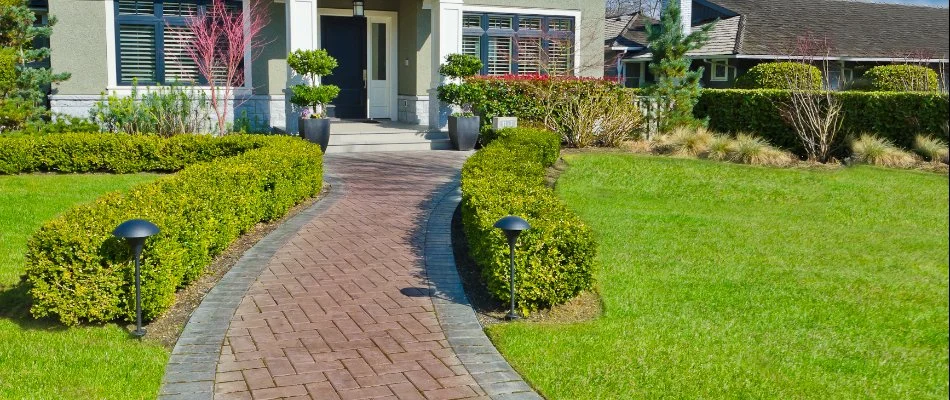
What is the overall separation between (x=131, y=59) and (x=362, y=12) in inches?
193

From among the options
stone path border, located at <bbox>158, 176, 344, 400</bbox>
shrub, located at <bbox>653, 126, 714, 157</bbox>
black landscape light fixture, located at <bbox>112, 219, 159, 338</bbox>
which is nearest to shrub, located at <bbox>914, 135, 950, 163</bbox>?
shrub, located at <bbox>653, 126, 714, 157</bbox>

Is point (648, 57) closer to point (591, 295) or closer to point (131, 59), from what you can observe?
point (131, 59)

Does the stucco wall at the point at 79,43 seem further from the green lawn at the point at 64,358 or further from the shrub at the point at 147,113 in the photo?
the green lawn at the point at 64,358

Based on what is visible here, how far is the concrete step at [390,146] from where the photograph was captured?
648 inches

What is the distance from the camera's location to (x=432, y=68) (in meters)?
18.4

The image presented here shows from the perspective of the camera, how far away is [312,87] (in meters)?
15.7

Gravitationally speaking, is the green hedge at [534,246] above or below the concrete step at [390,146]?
below

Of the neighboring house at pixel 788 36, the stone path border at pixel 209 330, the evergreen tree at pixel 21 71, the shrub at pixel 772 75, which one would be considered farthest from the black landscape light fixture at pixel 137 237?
the neighboring house at pixel 788 36

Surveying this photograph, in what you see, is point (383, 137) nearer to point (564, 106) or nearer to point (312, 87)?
point (312, 87)

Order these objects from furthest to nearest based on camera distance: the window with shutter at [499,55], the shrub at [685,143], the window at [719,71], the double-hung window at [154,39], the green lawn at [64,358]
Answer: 1. the window at [719,71]
2. the window with shutter at [499,55]
3. the double-hung window at [154,39]
4. the shrub at [685,143]
5. the green lawn at [64,358]

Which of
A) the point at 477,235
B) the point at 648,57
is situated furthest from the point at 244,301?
the point at 648,57

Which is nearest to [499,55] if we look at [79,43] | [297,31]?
[297,31]

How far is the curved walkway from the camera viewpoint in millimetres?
5297

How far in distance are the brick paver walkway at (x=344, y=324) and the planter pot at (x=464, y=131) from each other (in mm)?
6467
